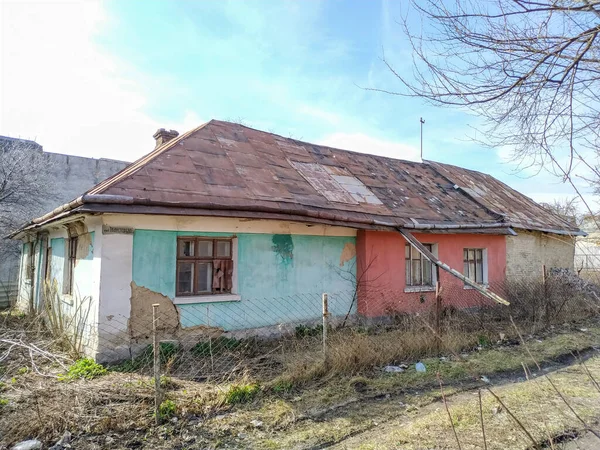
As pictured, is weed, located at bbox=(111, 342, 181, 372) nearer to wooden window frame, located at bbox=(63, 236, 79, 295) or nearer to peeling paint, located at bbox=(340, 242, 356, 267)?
wooden window frame, located at bbox=(63, 236, 79, 295)

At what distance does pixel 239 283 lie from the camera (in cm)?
755

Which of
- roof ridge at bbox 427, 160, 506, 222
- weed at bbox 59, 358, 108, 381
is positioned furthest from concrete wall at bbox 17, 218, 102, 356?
roof ridge at bbox 427, 160, 506, 222

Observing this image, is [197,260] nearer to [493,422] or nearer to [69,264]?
[69,264]

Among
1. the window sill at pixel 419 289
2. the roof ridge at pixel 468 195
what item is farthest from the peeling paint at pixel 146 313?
the roof ridge at pixel 468 195

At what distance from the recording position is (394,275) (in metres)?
9.90

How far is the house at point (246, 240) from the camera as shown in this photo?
6434mm

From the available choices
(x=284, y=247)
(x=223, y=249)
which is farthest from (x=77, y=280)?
(x=284, y=247)

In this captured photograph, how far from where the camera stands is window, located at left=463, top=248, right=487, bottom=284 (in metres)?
12.1

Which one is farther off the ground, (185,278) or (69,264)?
(69,264)

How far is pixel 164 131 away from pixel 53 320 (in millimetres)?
6159

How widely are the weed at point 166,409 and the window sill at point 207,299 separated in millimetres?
2487

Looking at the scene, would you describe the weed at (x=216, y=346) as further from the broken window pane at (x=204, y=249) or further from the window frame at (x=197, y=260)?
the broken window pane at (x=204, y=249)

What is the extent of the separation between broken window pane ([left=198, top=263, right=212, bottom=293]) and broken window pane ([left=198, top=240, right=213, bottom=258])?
0.57ft

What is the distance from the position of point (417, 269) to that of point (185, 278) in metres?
6.48
